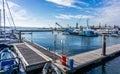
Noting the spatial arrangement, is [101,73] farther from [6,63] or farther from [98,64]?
[6,63]

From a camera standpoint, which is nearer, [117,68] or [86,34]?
[117,68]

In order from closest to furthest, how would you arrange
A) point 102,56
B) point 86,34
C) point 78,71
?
point 78,71 → point 102,56 → point 86,34

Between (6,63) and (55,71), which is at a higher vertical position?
(6,63)

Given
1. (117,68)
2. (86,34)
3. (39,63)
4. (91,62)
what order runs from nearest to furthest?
1. (39,63)
2. (91,62)
3. (117,68)
4. (86,34)

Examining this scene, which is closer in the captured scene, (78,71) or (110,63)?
(78,71)

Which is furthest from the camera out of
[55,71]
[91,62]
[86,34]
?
[86,34]

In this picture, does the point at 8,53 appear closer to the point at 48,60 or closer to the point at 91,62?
the point at 48,60

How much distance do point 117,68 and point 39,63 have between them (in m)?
12.1

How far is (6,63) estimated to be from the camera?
14.7 metres

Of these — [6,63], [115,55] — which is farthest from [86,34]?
[6,63]

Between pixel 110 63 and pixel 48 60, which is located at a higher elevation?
pixel 48 60

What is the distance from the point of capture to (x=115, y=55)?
2656 centimetres

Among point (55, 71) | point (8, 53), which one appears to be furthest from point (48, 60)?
point (8, 53)

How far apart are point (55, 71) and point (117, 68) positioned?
11.3 metres
